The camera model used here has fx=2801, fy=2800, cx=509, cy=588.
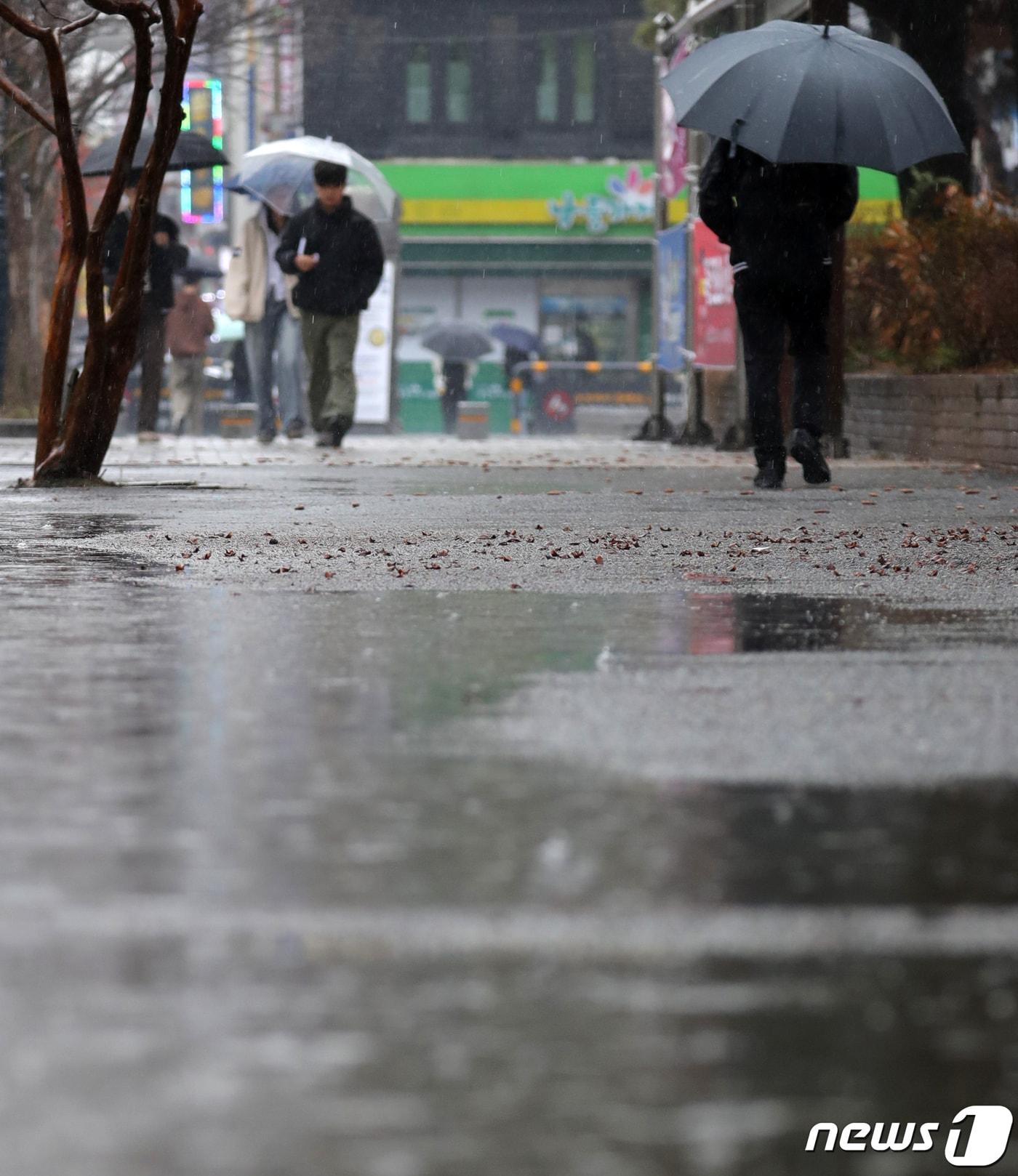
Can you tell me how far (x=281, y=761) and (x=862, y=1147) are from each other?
2411 millimetres

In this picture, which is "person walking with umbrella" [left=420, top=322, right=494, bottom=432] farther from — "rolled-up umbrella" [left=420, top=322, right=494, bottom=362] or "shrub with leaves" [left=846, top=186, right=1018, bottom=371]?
"shrub with leaves" [left=846, top=186, right=1018, bottom=371]

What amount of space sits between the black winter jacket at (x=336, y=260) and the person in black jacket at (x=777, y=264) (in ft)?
20.8

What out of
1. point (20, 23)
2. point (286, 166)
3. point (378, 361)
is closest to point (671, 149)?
point (286, 166)

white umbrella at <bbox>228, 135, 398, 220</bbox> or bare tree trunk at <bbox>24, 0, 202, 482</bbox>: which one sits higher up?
white umbrella at <bbox>228, 135, 398, 220</bbox>

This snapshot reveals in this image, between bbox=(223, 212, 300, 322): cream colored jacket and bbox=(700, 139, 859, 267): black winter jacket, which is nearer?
bbox=(700, 139, 859, 267): black winter jacket

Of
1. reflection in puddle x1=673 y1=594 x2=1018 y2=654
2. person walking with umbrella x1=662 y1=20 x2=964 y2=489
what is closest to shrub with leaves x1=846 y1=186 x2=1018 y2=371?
person walking with umbrella x1=662 y1=20 x2=964 y2=489

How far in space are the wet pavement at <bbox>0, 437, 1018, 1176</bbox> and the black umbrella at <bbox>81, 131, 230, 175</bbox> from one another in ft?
47.1

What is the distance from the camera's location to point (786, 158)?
1356cm

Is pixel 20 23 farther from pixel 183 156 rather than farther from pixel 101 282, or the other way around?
pixel 183 156

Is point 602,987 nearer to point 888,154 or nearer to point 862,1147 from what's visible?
point 862,1147

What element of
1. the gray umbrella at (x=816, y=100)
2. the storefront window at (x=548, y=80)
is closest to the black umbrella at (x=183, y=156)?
the gray umbrella at (x=816, y=100)

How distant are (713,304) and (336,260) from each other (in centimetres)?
293

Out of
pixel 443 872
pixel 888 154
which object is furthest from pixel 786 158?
pixel 443 872

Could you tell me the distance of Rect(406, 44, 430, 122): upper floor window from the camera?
52.8 metres
